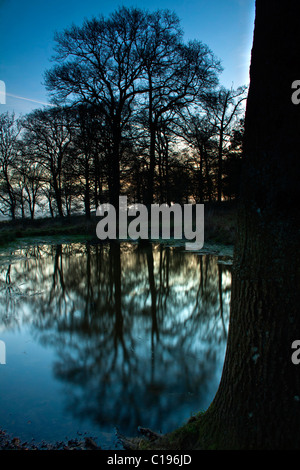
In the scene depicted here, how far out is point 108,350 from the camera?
4.60m

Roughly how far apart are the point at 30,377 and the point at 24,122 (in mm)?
30682

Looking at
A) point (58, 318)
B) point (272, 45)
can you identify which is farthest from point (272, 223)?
point (58, 318)

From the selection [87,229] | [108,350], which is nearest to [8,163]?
[87,229]

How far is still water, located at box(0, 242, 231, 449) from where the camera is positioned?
304 cm

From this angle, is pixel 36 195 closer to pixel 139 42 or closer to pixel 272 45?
pixel 139 42

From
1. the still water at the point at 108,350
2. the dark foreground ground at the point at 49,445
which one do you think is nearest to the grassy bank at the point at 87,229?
the still water at the point at 108,350

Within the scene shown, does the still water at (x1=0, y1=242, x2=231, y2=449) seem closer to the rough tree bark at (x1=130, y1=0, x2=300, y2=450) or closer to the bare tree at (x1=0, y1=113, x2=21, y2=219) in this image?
the rough tree bark at (x1=130, y1=0, x2=300, y2=450)

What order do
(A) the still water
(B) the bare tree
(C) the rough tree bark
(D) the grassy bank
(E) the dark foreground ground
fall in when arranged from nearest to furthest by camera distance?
1. (C) the rough tree bark
2. (E) the dark foreground ground
3. (A) the still water
4. (D) the grassy bank
5. (B) the bare tree

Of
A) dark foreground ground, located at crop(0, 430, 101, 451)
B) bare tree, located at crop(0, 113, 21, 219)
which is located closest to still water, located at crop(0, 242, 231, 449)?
dark foreground ground, located at crop(0, 430, 101, 451)

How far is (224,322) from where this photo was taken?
18.7ft

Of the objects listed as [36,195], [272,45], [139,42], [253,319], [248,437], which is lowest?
[248,437]

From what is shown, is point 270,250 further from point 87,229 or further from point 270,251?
point 87,229

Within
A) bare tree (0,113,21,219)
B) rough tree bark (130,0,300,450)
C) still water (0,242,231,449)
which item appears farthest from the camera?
bare tree (0,113,21,219)

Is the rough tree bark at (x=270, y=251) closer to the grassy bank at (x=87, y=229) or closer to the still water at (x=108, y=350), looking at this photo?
the still water at (x=108, y=350)
